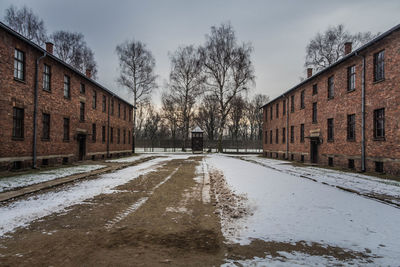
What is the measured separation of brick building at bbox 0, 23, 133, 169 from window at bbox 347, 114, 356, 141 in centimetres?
1915

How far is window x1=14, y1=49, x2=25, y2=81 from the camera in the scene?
1361 cm

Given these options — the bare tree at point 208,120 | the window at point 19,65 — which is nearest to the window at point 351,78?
the window at point 19,65

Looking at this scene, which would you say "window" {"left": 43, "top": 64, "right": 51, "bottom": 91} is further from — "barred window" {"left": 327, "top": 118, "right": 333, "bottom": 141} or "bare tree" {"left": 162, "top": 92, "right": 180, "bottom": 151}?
"bare tree" {"left": 162, "top": 92, "right": 180, "bottom": 151}

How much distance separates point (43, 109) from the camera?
51.6 feet

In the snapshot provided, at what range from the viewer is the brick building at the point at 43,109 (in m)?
12.8

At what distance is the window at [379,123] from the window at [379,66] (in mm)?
1789

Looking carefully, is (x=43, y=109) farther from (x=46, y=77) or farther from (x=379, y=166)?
(x=379, y=166)

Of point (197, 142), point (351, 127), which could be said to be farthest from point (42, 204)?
point (197, 142)

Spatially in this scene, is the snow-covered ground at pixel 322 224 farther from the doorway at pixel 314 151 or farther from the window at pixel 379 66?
the doorway at pixel 314 151

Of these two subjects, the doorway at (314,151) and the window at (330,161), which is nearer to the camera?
the window at (330,161)

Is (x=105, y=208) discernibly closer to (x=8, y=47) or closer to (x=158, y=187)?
(x=158, y=187)

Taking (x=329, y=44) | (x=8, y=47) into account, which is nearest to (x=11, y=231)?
(x=8, y=47)

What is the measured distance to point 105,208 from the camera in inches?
237

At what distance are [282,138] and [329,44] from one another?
14.3 meters
